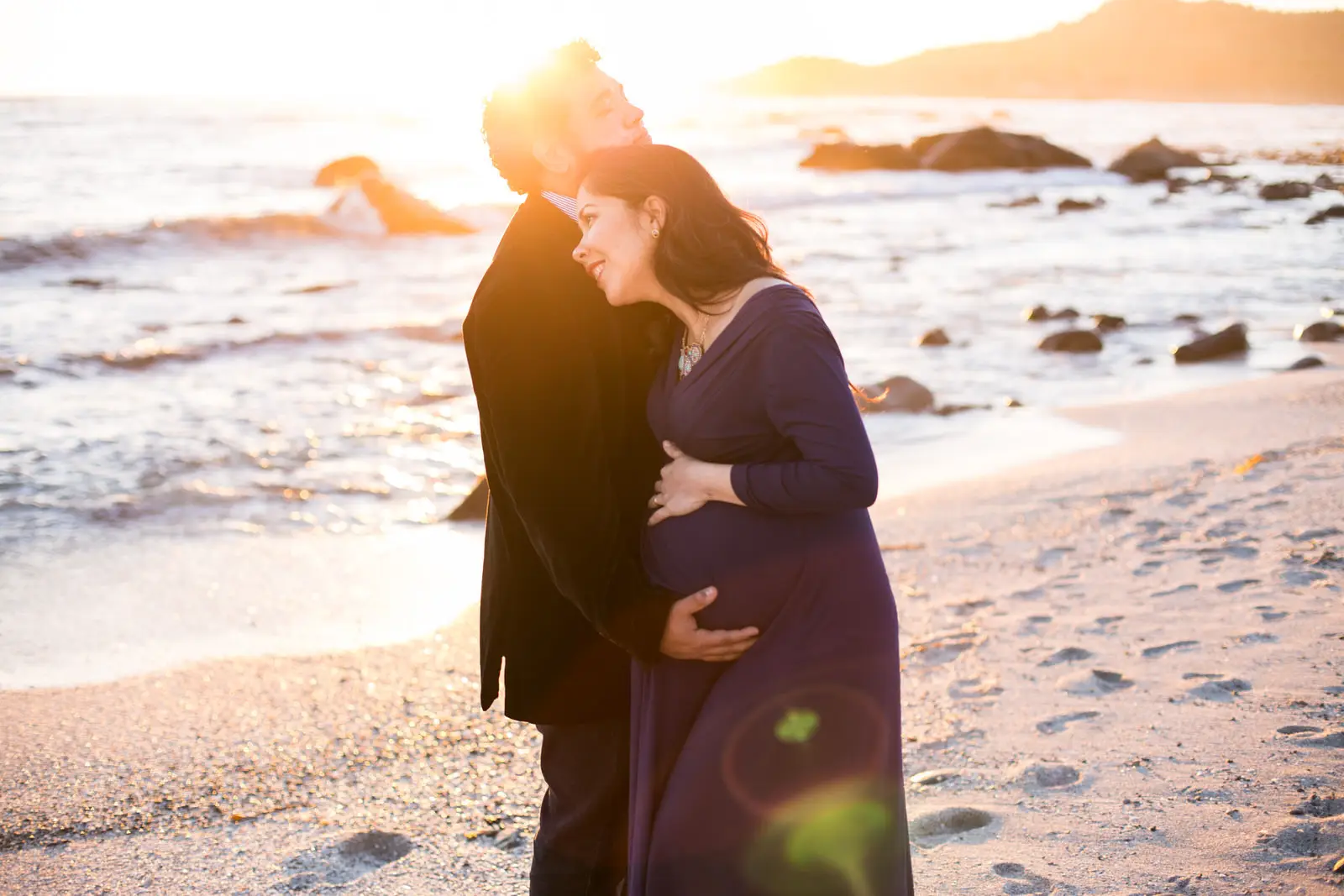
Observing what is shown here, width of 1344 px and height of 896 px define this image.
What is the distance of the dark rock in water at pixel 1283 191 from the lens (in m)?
29.3

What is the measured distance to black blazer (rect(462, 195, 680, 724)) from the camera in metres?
2.36

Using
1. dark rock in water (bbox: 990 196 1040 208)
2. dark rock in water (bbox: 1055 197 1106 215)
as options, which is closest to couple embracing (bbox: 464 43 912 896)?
dark rock in water (bbox: 1055 197 1106 215)

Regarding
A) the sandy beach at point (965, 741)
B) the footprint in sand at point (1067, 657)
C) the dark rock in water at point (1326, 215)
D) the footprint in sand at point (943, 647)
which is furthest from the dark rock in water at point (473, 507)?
the dark rock in water at point (1326, 215)

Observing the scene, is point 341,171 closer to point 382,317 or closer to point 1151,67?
point 382,317

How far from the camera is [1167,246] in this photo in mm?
20797

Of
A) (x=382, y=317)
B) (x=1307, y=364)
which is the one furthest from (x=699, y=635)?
(x=382, y=317)

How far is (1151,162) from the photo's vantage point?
39438 millimetres

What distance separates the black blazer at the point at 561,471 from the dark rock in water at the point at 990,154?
1663 inches

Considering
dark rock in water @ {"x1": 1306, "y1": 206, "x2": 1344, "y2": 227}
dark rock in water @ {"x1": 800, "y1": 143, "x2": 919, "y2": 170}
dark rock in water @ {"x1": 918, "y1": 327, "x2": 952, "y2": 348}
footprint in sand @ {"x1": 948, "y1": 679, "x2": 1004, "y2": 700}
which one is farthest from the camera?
dark rock in water @ {"x1": 800, "y1": 143, "x2": 919, "y2": 170}

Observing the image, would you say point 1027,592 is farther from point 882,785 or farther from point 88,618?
point 88,618

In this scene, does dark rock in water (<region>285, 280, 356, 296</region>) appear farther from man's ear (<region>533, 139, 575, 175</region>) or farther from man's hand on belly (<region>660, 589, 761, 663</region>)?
man's hand on belly (<region>660, 589, 761, 663</region>)

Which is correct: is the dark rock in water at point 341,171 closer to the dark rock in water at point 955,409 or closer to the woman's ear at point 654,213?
the dark rock in water at point 955,409

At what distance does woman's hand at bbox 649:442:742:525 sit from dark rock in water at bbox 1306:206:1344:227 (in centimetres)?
2478

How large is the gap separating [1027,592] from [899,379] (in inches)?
169
